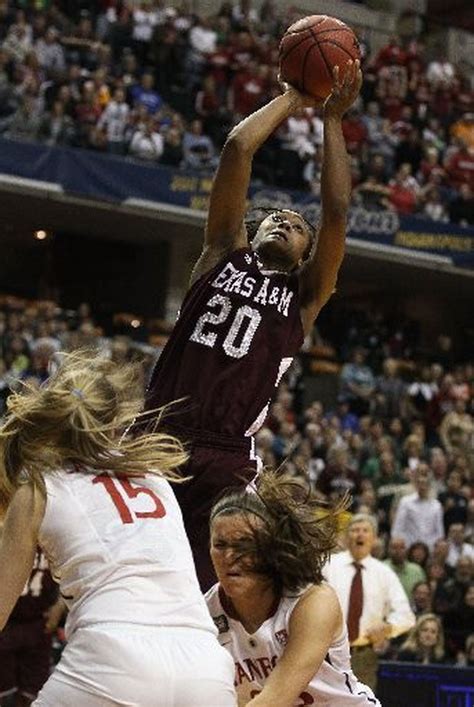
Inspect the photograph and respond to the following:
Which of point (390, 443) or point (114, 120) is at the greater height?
point (114, 120)

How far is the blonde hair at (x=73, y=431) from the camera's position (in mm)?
3693

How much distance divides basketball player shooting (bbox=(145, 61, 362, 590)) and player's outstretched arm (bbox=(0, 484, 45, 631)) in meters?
1.60

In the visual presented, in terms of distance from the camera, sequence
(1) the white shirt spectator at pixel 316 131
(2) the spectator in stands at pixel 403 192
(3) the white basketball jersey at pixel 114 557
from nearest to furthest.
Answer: (3) the white basketball jersey at pixel 114 557 → (2) the spectator in stands at pixel 403 192 → (1) the white shirt spectator at pixel 316 131

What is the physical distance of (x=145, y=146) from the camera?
65.2 feet

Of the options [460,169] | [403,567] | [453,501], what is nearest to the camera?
[403,567]

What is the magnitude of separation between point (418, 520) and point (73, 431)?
1173cm

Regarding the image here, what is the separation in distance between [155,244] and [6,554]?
19839 mm

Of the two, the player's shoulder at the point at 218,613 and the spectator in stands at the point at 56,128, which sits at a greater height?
the spectator in stands at the point at 56,128

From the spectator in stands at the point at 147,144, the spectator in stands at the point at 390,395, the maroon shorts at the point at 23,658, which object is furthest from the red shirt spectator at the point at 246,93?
the maroon shorts at the point at 23,658

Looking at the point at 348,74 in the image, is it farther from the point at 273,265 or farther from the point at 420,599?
the point at 420,599

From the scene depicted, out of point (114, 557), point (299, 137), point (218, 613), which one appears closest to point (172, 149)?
point (299, 137)

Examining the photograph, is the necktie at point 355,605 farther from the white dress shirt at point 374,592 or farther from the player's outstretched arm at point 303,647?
the player's outstretched arm at point 303,647

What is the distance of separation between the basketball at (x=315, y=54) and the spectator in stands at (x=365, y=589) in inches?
199

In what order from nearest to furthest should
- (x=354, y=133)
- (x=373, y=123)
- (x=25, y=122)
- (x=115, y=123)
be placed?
(x=25, y=122), (x=115, y=123), (x=354, y=133), (x=373, y=123)
